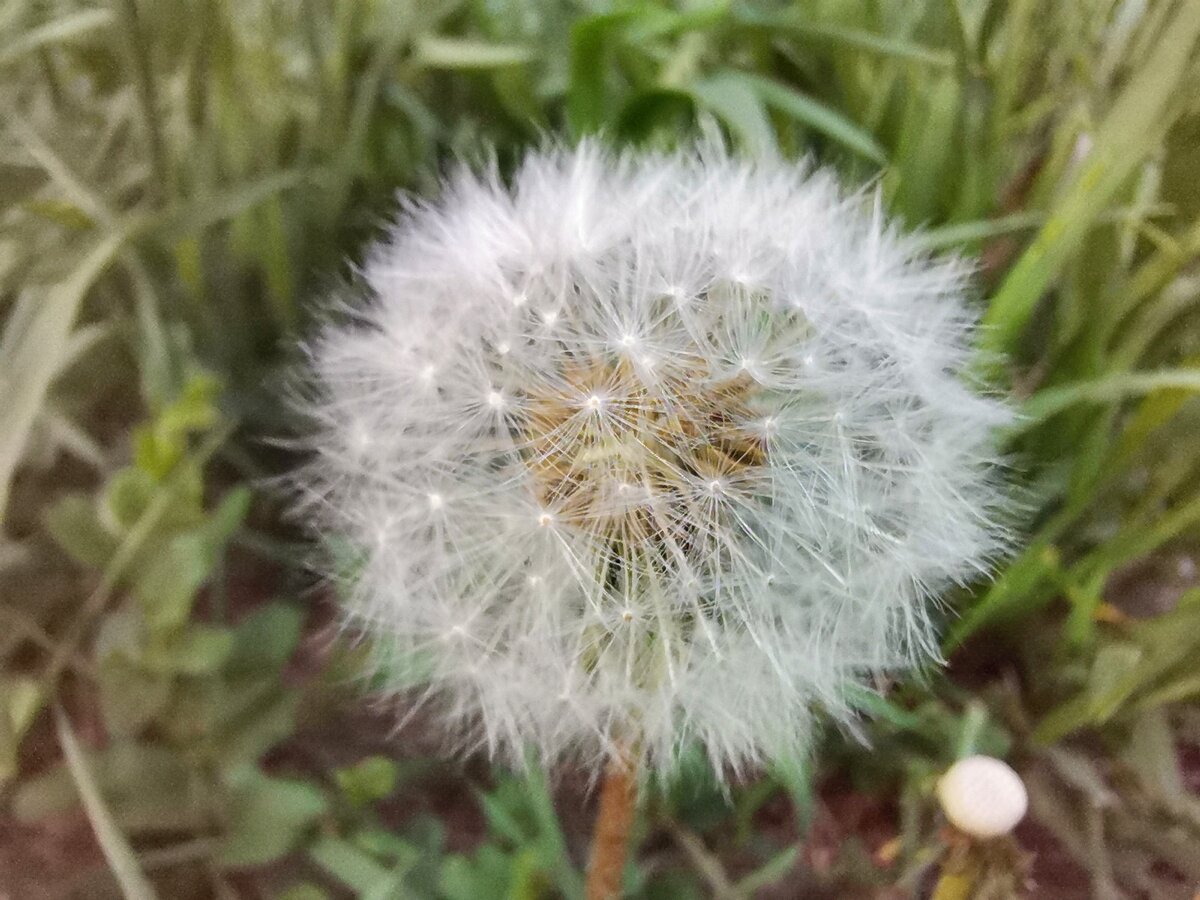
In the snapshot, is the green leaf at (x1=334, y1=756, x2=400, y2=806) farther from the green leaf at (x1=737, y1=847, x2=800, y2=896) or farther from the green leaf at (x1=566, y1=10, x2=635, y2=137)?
the green leaf at (x1=566, y1=10, x2=635, y2=137)

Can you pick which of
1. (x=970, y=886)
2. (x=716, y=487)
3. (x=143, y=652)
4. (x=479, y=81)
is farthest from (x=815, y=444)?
(x=479, y=81)

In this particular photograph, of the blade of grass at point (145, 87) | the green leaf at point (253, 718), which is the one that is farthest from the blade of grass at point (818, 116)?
the green leaf at point (253, 718)

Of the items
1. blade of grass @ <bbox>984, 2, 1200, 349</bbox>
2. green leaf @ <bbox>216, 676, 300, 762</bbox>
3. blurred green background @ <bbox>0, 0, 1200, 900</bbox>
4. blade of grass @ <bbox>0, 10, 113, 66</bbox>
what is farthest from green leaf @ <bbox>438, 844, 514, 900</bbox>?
blade of grass @ <bbox>0, 10, 113, 66</bbox>

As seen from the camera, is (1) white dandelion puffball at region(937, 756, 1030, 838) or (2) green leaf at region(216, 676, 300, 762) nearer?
(1) white dandelion puffball at region(937, 756, 1030, 838)

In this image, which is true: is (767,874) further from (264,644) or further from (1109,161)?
(1109,161)

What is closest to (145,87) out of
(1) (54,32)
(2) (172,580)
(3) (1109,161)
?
(1) (54,32)

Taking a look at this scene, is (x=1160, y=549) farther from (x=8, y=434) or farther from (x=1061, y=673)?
(x=8, y=434)
